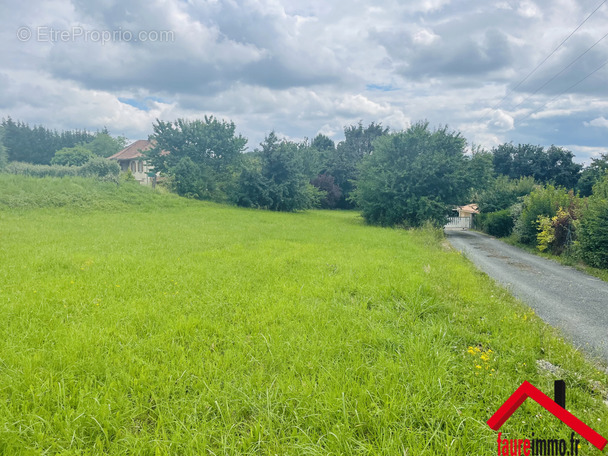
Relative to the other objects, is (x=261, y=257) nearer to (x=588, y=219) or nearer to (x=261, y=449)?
(x=261, y=449)

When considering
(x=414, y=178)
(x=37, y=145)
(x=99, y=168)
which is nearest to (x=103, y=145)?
(x=37, y=145)

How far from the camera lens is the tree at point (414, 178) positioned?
22125mm

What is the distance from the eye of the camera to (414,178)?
73.8 ft

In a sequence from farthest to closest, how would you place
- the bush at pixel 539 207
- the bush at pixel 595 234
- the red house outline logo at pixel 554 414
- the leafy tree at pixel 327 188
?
the leafy tree at pixel 327 188 < the bush at pixel 539 207 < the bush at pixel 595 234 < the red house outline logo at pixel 554 414

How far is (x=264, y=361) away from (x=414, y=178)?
68.8ft

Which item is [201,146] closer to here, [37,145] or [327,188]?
[327,188]

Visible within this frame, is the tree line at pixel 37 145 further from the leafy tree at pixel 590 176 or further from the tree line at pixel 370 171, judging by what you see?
the leafy tree at pixel 590 176

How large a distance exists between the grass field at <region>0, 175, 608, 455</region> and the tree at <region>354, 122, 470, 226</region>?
1552cm

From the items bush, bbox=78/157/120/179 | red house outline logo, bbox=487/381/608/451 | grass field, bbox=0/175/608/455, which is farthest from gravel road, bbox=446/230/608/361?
bush, bbox=78/157/120/179

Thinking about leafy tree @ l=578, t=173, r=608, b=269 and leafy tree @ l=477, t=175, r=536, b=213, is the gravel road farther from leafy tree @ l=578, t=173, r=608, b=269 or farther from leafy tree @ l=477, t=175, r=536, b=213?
leafy tree @ l=477, t=175, r=536, b=213

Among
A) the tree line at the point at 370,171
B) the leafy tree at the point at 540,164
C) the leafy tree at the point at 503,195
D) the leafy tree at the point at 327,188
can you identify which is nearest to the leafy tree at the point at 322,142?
the tree line at the point at 370,171

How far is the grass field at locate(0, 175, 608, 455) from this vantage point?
256 centimetres

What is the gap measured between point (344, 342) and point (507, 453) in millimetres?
1879

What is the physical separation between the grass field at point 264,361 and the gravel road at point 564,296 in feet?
2.21
